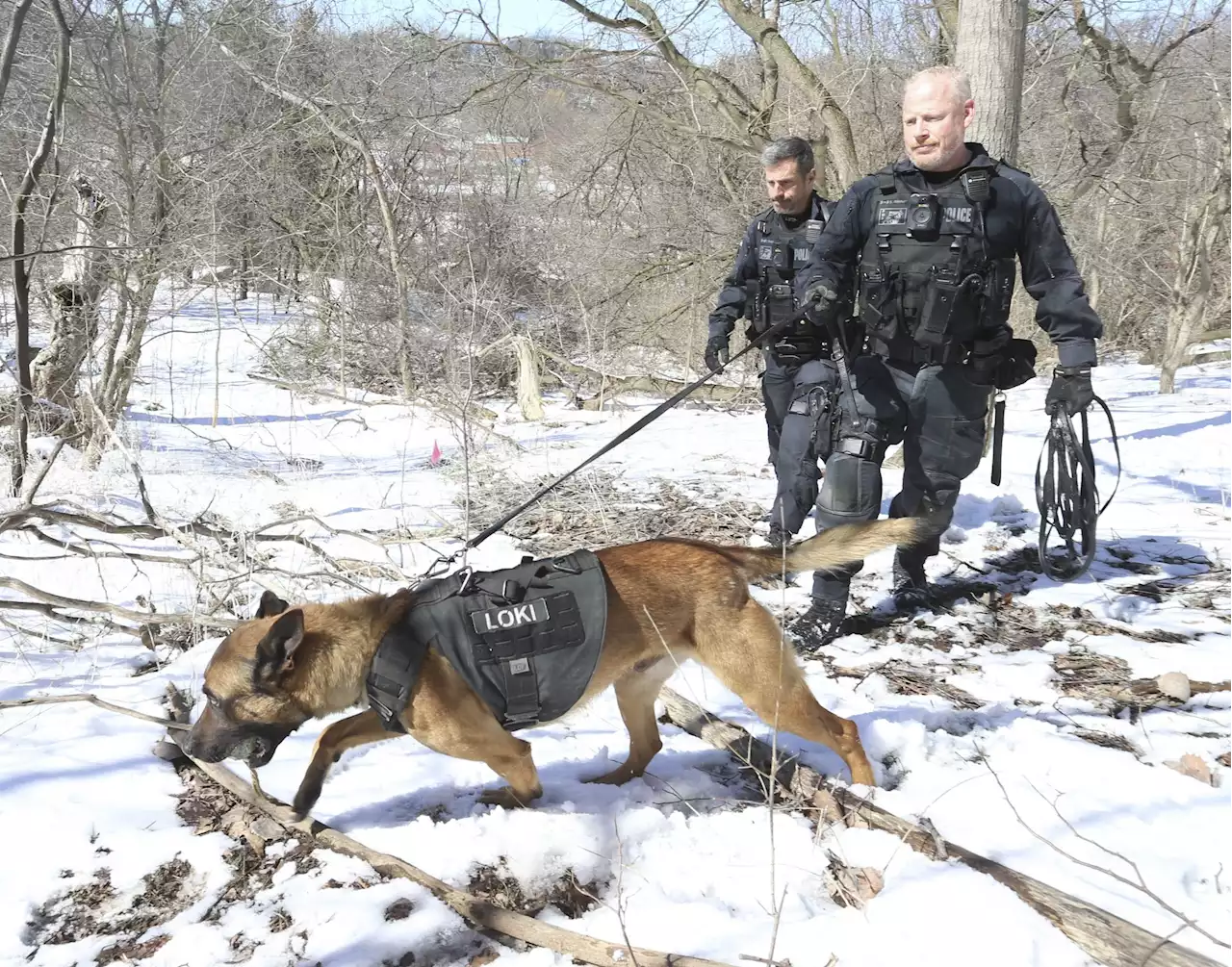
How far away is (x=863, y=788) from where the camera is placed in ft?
8.61

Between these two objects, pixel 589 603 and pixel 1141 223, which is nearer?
pixel 589 603

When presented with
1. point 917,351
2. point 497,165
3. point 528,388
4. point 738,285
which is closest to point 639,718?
point 917,351

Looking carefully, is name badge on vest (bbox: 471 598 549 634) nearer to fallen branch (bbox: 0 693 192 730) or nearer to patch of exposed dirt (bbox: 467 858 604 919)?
patch of exposed dirt (bbox: 467 858 604 919)

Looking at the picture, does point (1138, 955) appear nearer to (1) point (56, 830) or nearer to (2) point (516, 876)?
(2) point (516, 876)

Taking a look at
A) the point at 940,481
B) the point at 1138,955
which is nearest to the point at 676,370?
the point at 940,481

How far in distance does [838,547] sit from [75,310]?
688 centimetres

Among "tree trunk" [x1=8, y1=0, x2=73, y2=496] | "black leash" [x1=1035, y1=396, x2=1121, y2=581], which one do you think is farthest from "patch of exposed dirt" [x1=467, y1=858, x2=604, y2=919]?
"tree trunk" [x1=8, y1=0, x2=73, y2=496]

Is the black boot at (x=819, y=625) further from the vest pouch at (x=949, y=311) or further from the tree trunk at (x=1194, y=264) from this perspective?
the tree trunk at (x=1194, y=264)

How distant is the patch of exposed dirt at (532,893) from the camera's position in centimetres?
221

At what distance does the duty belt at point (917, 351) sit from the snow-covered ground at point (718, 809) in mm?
1314

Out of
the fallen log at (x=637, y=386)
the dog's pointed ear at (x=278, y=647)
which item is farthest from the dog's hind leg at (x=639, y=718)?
the fallen log at (x=637, y=386)

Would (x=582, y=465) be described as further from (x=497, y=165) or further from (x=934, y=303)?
(x=497, y=165)

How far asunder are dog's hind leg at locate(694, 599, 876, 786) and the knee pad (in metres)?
1.36

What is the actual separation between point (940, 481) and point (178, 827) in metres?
3.50
